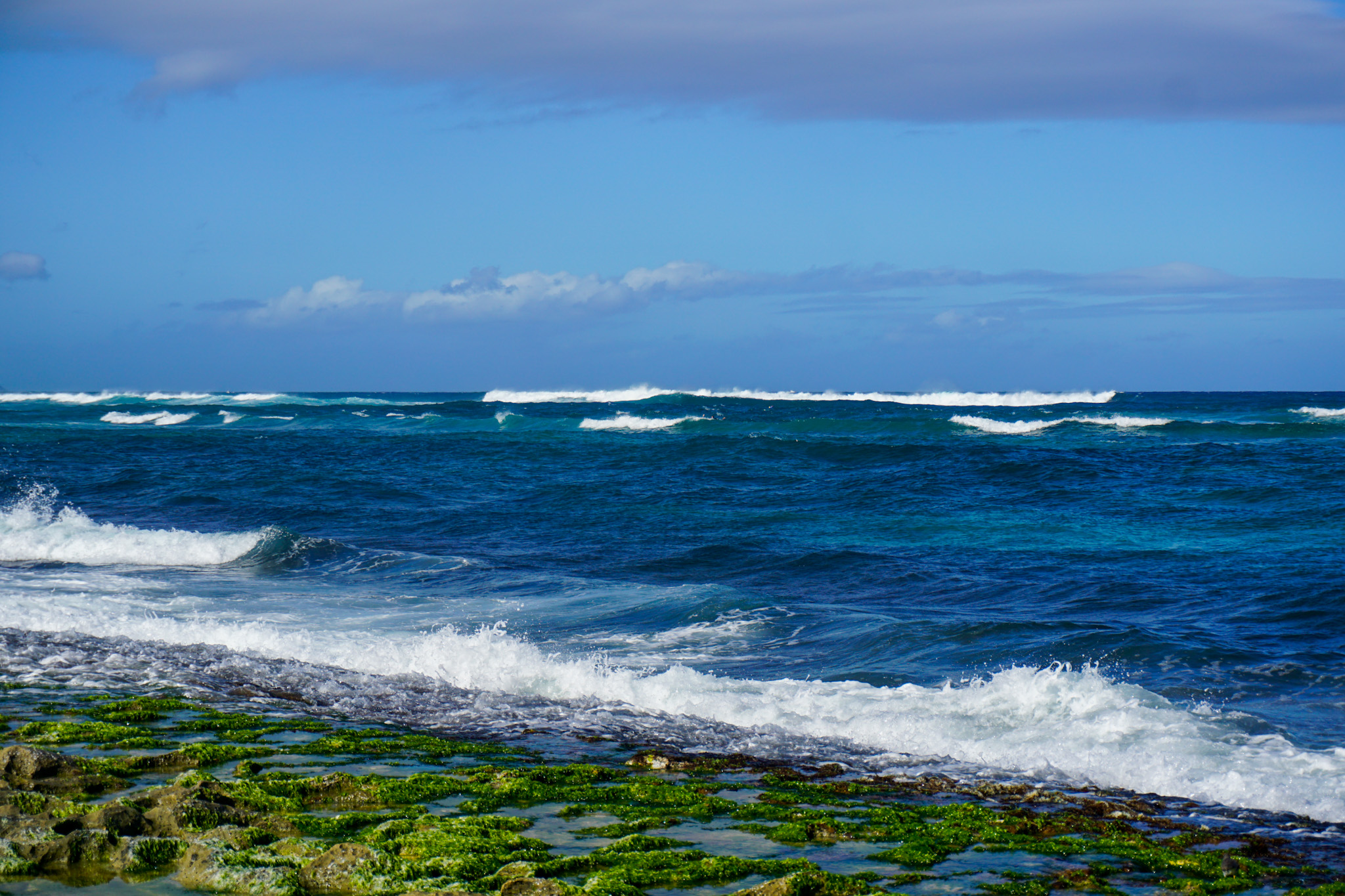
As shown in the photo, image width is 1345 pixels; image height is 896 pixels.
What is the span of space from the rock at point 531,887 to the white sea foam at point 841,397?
56.5 meters

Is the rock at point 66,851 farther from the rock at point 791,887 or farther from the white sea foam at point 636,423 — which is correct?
the white sea foam at point 636,423

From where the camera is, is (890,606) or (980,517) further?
(980,517)

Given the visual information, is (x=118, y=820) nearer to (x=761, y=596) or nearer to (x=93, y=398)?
(x=761, y=596)

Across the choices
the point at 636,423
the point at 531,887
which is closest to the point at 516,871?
the point at 531,887

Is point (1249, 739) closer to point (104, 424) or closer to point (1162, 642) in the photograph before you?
point (1162, 642)

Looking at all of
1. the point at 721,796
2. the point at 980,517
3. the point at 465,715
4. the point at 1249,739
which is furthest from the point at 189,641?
the point at 980,517

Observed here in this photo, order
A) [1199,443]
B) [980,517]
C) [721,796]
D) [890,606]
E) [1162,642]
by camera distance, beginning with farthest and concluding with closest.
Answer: [1199,443], [980,517], [890,606], [1162,642], [721,796]

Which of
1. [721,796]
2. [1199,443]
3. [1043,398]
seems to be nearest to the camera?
[721,796]

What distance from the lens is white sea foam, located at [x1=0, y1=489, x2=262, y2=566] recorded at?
594 inches

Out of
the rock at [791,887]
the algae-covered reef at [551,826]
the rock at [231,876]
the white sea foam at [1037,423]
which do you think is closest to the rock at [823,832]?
the algae-covered reef at [551,826]

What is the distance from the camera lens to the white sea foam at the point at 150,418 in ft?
151

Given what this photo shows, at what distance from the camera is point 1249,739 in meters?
6.74

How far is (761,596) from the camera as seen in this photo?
39.5ft

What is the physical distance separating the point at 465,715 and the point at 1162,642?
627 cm
